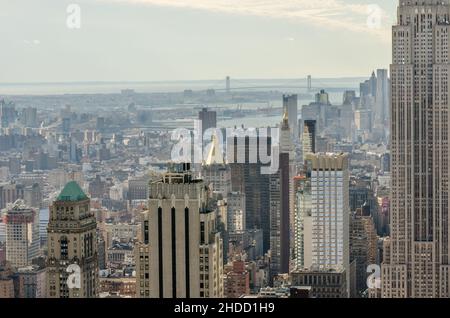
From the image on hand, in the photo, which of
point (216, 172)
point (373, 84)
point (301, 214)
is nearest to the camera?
point (216, 172)

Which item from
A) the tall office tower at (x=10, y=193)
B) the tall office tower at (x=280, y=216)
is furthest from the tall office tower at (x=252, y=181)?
the tall office tower at (x=10, y=193)

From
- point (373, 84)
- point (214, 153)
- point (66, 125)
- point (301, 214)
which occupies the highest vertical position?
point (373, 84)

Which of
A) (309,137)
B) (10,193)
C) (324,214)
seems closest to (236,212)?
(309,137)

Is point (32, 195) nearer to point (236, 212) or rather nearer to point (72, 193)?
point (72, 193)
